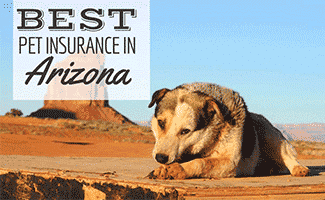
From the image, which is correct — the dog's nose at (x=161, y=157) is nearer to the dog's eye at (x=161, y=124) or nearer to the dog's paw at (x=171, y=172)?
the dog's paw at (x=171, y=172)

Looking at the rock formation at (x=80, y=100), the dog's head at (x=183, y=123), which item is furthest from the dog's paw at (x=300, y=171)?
the rock formation at (x=80, y=100)

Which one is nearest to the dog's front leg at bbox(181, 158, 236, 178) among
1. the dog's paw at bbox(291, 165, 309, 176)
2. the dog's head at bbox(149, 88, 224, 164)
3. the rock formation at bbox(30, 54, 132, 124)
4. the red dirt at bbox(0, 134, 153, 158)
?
the dog's head at bbox(149, 88, 224, 164)

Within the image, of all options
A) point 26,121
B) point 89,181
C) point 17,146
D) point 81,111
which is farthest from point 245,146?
point 81,111

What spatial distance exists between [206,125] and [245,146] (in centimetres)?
70

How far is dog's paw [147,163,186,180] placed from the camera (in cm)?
456

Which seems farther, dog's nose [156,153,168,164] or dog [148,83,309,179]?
dog [148,83,309,179]

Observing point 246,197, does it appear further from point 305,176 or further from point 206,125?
point 305,176

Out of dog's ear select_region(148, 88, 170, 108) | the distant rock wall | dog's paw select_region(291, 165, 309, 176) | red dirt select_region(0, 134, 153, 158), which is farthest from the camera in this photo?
the distant rock wall

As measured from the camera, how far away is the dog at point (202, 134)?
466 cm

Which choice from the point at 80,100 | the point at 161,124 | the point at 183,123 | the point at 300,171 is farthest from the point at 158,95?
the point at 80,100

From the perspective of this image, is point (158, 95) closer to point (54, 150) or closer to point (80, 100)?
point (54, 150)

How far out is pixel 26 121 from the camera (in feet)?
157

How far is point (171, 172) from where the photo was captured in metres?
4.59

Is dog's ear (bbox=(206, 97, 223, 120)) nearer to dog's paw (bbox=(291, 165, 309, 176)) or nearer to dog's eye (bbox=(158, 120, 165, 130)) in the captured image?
dog's eye (bbox=(158, 120, 165, 130))
